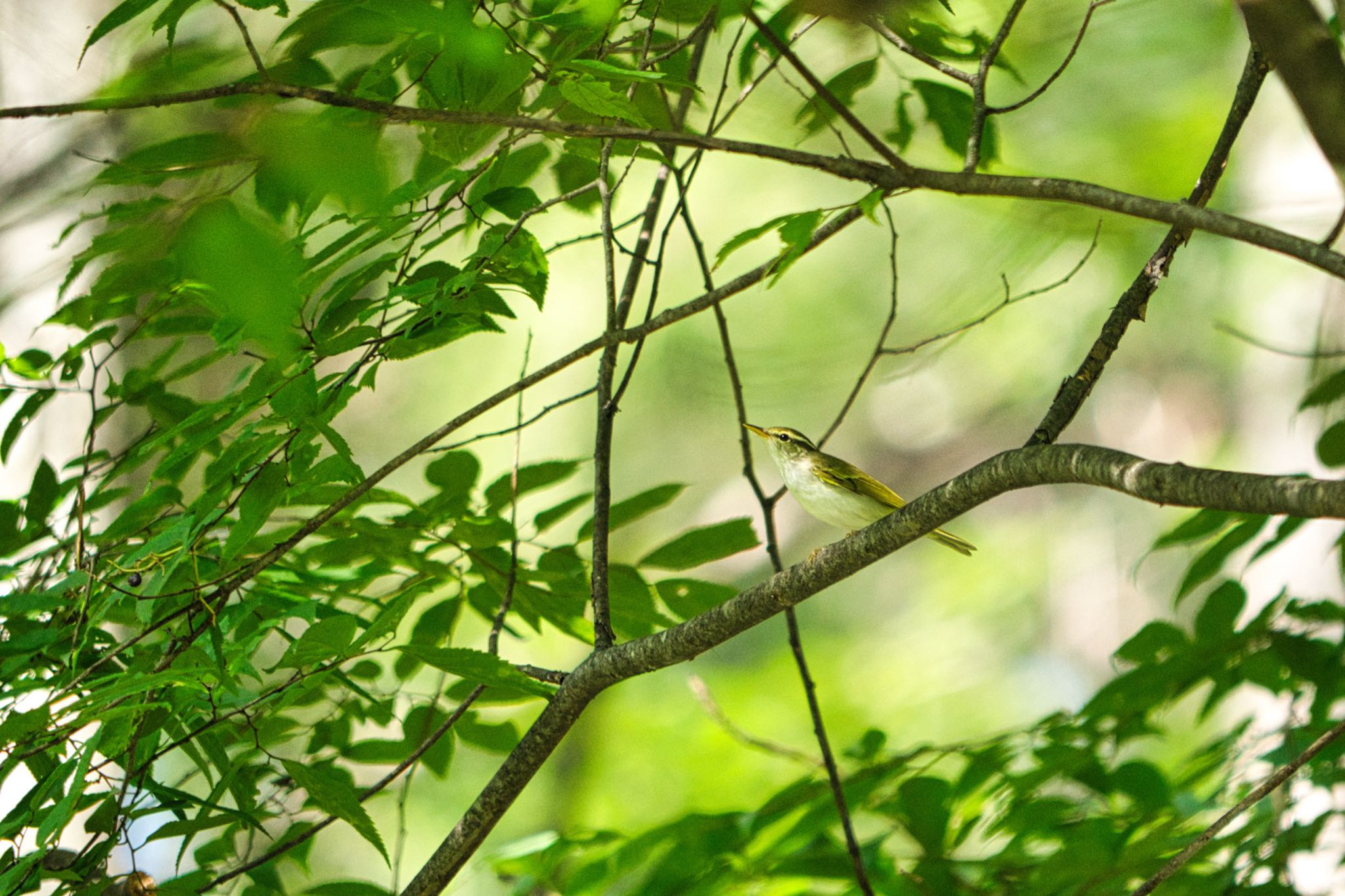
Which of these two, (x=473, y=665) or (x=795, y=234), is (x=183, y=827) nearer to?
(x=473, y=665)

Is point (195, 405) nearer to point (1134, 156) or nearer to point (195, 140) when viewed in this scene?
point (195, 140)

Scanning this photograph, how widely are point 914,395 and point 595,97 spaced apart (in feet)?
35.0

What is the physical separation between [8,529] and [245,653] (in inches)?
31.1

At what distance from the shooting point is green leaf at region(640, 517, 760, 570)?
1.76 m

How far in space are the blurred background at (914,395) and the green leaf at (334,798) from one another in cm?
71

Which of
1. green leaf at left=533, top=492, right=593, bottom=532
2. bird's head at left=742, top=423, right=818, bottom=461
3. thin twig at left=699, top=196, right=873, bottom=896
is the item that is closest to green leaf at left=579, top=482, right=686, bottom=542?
green leaf at left=533, top=492, right=593, bottom=532

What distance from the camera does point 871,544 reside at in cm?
130

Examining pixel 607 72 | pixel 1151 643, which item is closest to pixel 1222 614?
pixel 1151 643

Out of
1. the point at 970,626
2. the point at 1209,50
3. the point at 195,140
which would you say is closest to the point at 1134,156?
the point at 1209,50

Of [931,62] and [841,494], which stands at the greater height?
[841,494]

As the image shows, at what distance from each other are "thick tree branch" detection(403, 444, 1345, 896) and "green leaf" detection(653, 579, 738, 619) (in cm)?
31

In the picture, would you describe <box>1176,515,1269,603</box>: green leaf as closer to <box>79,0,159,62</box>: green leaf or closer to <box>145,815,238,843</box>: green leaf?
<box>145,815,238,843</box>: green leaf

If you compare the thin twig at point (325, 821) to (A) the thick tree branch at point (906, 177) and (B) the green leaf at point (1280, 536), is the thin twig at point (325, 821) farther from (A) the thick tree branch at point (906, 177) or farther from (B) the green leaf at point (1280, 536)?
(B) the green leaf at point (1280, 536)

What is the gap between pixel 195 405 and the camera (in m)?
1.84
